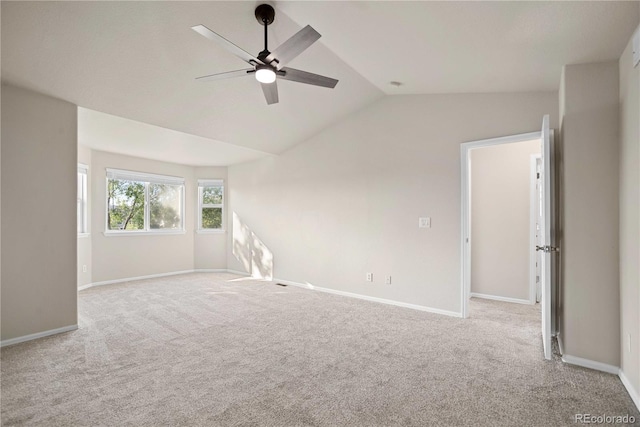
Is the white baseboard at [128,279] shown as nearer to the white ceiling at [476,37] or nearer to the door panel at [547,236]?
the white ceiling at [476,37]

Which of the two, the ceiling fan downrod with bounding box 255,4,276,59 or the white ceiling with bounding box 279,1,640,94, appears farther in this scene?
the ceiling fan downrod with bounding box 255,4,276,59

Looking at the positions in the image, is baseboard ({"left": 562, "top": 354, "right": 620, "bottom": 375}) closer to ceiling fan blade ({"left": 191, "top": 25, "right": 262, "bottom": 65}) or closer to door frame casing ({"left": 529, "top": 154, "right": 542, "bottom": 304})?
door frame casing ({"left": 529, "top": 154, "right": 542, "bottom": 304})

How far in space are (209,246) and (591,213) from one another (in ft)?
21.3

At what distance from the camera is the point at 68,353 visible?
2.71 meters

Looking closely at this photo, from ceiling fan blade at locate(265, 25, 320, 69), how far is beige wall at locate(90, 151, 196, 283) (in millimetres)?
4681

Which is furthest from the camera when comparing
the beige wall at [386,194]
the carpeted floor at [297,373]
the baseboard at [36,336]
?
the beige wall at [386,194]

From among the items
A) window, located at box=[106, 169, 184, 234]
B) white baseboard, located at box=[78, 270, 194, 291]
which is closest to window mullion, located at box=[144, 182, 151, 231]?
window, located at box=[106, 169, 184, 234]

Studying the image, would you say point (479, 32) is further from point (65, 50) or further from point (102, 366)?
point (102, 366)

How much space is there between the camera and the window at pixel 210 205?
23.0 ft

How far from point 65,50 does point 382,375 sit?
3.66 meters

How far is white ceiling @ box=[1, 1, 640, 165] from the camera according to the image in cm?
216

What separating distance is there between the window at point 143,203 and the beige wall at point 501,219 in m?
5.75

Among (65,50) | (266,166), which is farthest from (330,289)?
(65,50)

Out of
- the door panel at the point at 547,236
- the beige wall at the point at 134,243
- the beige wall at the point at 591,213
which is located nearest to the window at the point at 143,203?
the beige wall at the point at 134,243
